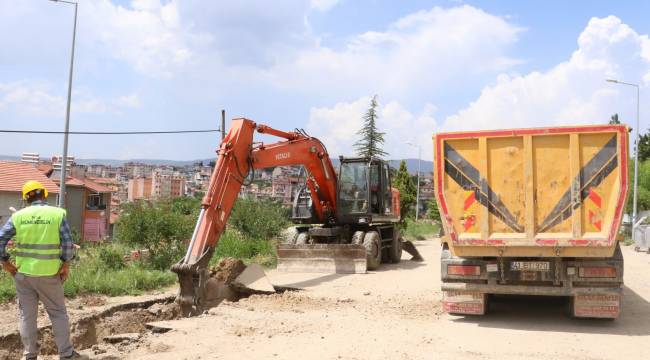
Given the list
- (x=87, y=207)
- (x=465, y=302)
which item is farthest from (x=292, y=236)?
(x=87, y=207)

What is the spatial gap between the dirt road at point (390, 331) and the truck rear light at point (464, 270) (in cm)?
71

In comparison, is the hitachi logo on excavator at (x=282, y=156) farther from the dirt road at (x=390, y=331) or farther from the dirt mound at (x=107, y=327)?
the dirt mound at (x=107, y=327)

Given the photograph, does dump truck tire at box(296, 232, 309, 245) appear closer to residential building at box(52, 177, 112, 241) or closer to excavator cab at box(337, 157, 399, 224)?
excavator cab at box(337, 157, 399, 224)

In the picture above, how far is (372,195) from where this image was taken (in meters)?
16.6

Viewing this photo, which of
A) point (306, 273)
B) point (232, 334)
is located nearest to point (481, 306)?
point (232, 334)

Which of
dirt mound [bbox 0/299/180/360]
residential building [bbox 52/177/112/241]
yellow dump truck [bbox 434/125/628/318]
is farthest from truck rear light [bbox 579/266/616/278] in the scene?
residential building [bbox 52/177/112/241]

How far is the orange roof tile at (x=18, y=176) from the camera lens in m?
37.8

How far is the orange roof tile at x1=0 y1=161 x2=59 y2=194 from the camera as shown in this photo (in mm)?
37812

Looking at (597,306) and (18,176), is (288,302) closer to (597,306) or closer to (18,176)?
(597,306)

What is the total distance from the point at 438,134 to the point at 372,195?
822 cm

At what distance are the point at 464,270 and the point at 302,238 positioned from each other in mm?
8132

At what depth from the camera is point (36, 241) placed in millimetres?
6105

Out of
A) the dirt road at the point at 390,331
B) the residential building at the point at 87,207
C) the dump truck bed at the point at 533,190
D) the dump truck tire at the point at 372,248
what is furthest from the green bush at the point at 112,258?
the residential building at the point at 87,207

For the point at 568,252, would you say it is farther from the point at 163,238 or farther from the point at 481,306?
the point at 163,238
